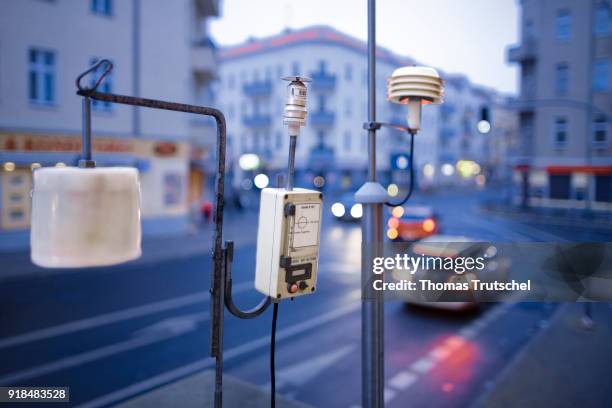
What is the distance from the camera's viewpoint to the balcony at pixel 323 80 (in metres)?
46.5

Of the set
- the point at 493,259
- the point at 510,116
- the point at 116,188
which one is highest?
the point at 510,116

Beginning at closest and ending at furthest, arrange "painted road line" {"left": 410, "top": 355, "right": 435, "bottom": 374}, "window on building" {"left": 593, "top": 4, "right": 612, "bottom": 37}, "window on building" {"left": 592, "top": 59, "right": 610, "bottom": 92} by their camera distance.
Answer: "painted road line" {"left": 410, "top": 355, "right": 435, "bottom": 374} → "window on building" {"left": 593, "top": 4, "right": 612, "bottom": 37} → "window on building" {"left": 592, "top": 59, "right": 610, "bottom": 92}

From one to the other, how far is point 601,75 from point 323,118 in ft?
83.4

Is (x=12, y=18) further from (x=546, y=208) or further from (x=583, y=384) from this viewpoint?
(x=546, y=208)

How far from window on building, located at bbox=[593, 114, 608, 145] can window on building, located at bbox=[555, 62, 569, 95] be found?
2704mm

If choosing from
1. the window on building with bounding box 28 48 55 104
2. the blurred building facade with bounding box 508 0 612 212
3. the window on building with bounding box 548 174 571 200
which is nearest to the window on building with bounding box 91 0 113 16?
the window on building with bounding box 28 48 55 104

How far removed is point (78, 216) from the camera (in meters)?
1.64

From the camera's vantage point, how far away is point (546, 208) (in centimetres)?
3250

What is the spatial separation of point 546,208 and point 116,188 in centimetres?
3528

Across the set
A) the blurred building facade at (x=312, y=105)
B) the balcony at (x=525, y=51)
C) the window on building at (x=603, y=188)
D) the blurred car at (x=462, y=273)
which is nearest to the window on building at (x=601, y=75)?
the balcony at (x=525, y=51)

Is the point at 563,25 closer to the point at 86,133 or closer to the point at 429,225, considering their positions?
the point at 429,225

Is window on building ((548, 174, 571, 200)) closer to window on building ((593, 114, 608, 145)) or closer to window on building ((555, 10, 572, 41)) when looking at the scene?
window on building ((593, 114, 608, 145))

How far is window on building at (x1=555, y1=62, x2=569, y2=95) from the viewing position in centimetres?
2973

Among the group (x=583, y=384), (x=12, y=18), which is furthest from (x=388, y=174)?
(x=583, y=384)
